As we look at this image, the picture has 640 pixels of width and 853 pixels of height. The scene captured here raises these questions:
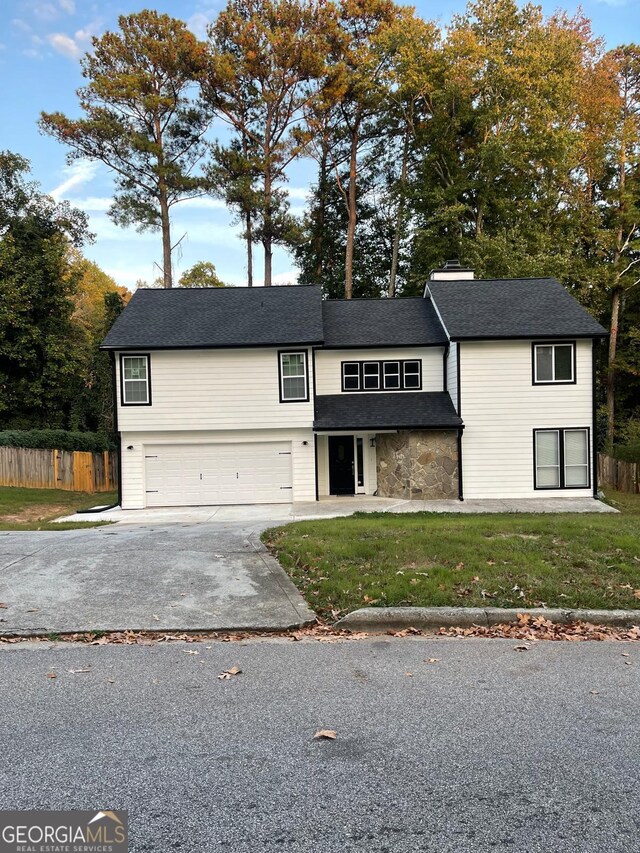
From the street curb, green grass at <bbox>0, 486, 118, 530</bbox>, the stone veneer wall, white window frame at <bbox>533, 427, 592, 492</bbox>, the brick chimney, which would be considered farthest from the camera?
the brick chimney

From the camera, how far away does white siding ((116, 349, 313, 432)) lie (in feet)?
61.1

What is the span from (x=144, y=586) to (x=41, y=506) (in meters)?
14.2

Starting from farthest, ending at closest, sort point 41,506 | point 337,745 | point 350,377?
point 350,377 < point 41,506 < point 337,745

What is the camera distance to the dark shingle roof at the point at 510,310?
714 inches

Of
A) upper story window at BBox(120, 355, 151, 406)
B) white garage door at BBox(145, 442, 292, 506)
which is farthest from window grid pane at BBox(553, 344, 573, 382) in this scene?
upper story window at BBox(120, 355, 151, 406)

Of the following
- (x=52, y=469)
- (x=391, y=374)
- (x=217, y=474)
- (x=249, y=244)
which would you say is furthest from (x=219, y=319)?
(x=249, y=244)

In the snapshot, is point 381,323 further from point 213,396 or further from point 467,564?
point 467,564

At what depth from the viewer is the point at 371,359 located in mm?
19797

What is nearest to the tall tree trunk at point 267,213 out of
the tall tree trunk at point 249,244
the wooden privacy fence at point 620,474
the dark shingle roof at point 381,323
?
the tall tree trunk at point 249,244

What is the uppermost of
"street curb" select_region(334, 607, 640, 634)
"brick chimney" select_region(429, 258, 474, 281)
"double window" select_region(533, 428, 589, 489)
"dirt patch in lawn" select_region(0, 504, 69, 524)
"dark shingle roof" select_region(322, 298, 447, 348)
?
"brick chimney" select_region(429, 258, 474, 281)

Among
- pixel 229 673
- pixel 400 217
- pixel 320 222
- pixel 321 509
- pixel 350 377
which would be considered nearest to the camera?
pixel 229 673

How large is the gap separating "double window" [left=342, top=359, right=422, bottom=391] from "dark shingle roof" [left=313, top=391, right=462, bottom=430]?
30 cm

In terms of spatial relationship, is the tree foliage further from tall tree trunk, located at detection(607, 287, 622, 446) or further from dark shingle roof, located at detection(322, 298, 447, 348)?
tall tree trunk, located at detection(607, 287, 622, 446)

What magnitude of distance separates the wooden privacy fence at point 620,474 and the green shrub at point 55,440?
22294 mm
